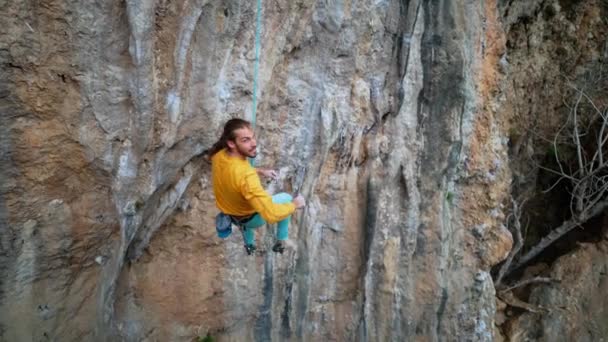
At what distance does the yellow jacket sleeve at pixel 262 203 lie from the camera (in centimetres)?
298

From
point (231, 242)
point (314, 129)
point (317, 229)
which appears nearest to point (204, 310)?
A: point (231, 242)

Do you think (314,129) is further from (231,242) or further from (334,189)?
(231,242)

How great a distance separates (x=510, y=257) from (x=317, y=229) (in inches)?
145

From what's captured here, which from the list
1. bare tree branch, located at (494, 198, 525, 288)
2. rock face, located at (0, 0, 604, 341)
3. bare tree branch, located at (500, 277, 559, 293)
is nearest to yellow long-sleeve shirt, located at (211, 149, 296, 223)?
rock face, located at (0, 0, 604, 341)

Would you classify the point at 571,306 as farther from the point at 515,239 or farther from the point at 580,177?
the point at 580,177

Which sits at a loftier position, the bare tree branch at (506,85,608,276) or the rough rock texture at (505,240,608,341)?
the bare tree branch at (506,85,608,276)

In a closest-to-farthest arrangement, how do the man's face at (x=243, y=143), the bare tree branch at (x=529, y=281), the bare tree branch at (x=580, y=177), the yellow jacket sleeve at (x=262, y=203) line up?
the yellow jacket sleeve at (x=262, y=203), the man's face at (x=243, y=143), the bare tree branch at (x=580, y=177), the bare tree branch at (x=529, y=281)

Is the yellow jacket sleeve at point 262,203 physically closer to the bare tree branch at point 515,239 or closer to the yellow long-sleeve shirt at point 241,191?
the yellow long-sleeve shirt at point 241,191

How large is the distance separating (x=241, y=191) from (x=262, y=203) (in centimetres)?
23

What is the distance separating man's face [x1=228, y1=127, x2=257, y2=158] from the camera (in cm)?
315

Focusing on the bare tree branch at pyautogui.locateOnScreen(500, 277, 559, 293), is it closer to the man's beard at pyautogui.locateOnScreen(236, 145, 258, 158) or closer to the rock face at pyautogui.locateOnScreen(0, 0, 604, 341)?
the rock face at pyautogui.locateOnScreen(0, 0, 604, 341)

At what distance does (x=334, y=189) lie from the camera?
5.35 metres

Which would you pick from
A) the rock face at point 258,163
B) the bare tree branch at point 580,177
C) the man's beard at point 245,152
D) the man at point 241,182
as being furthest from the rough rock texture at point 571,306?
the man's beard at point 245,152

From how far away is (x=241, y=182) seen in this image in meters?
3.14
